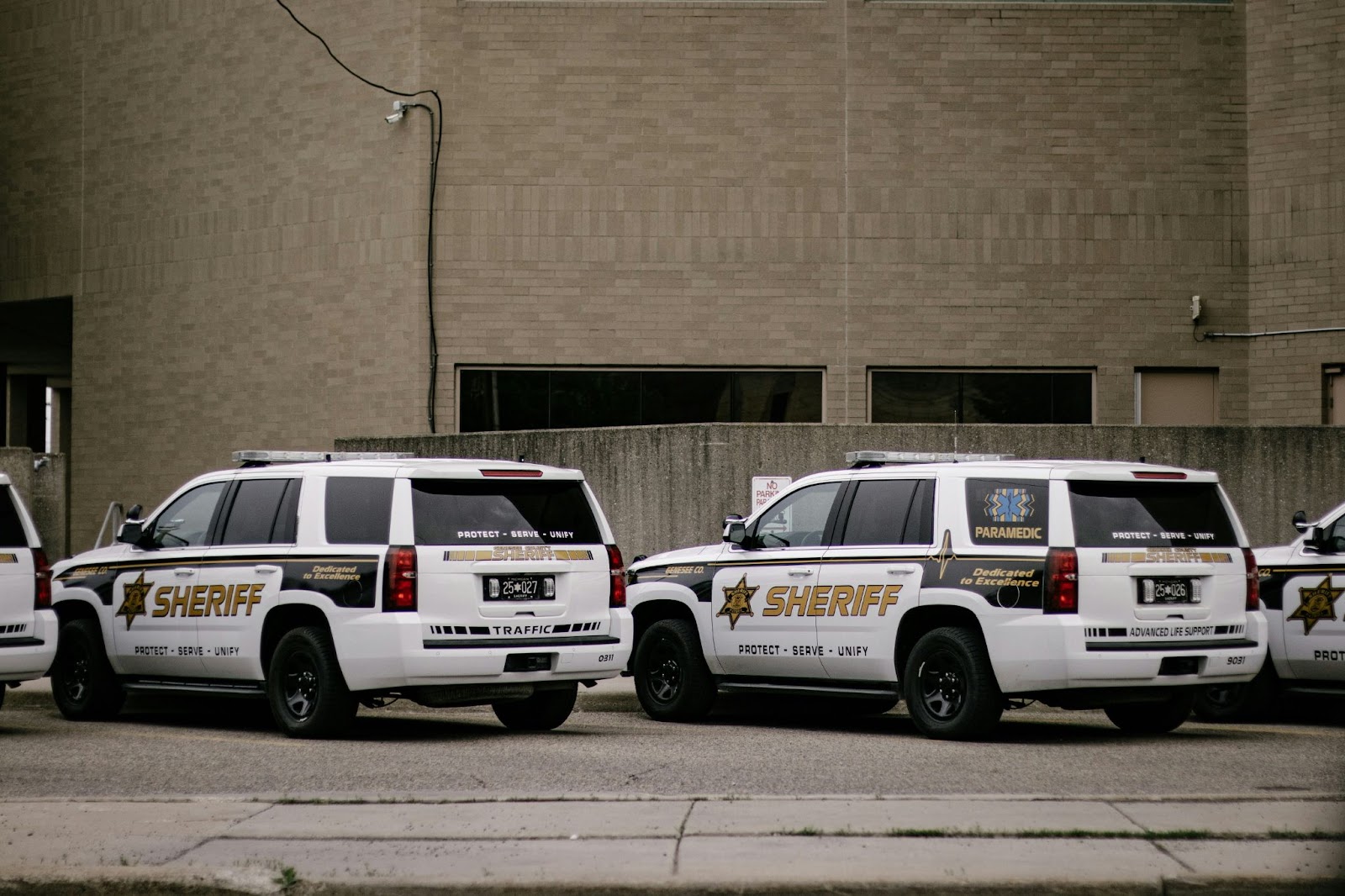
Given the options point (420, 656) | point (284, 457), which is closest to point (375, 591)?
point (420, 656)

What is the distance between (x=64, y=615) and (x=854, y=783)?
7048 millimetres

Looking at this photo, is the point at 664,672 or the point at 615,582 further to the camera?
the point at 664,672

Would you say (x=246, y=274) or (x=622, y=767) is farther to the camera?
(x=246, y=274)

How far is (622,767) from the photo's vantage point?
10141 millimetres

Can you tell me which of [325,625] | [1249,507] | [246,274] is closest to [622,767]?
[325,625]

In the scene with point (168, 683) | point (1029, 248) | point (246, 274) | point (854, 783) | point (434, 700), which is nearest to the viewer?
point (854, 783)

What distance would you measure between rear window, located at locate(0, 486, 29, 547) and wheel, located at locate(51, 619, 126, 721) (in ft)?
4.47

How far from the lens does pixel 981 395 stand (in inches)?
833

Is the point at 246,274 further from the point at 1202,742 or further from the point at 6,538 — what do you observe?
the point at 1202,742

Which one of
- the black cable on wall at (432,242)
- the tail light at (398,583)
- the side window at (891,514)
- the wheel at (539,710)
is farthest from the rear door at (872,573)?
the black cable on wall at (432,242)

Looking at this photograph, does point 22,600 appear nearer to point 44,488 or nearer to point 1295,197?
point 44,488

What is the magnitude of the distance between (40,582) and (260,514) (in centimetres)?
153

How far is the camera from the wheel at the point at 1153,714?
1189 centimetres

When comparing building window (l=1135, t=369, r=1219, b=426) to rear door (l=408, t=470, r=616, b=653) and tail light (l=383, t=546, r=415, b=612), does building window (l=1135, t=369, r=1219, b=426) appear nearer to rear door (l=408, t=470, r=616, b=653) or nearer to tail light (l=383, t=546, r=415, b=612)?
rear door (l=408, t=470, r=616, b=653)
